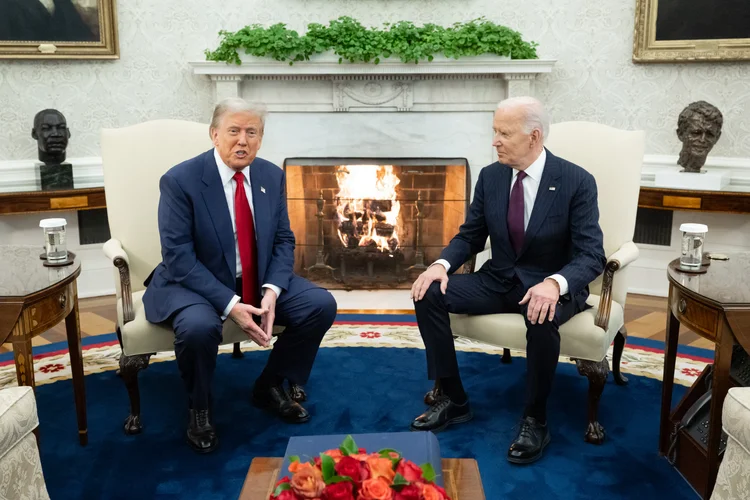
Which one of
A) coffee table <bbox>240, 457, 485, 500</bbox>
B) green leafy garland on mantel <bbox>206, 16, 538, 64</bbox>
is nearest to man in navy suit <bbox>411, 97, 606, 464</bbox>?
coffee table <bbox>240, 457, 485, 500</bbox>

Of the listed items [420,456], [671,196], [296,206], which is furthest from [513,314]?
[296,206]

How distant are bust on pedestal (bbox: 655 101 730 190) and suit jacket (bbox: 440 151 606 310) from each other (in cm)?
195

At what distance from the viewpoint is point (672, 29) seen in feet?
15.8

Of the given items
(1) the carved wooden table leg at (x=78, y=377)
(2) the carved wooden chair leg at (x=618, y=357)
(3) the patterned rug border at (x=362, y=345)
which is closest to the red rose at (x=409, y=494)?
(1) the carved wooden table leg at (x=78, y=377)

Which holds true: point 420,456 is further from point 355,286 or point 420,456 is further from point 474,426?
point 355,286

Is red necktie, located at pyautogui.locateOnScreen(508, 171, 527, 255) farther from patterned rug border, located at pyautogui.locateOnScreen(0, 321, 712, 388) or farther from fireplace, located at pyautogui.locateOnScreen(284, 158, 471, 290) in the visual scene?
fireplace, located at pyautogui.locateOnScreen(284, 158, 471, 290)

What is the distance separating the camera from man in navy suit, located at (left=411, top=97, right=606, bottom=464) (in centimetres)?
280

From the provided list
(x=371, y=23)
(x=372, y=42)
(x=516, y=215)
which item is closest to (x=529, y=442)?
(x=516, y=215)

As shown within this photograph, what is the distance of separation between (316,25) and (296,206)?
1.28 m

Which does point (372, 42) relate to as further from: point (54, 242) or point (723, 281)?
point (723, 281)

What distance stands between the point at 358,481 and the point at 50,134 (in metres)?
3.97

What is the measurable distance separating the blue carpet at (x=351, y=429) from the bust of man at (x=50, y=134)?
5.88 feet

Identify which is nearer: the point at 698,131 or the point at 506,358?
the point at 506,358

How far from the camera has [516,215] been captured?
118 inches
